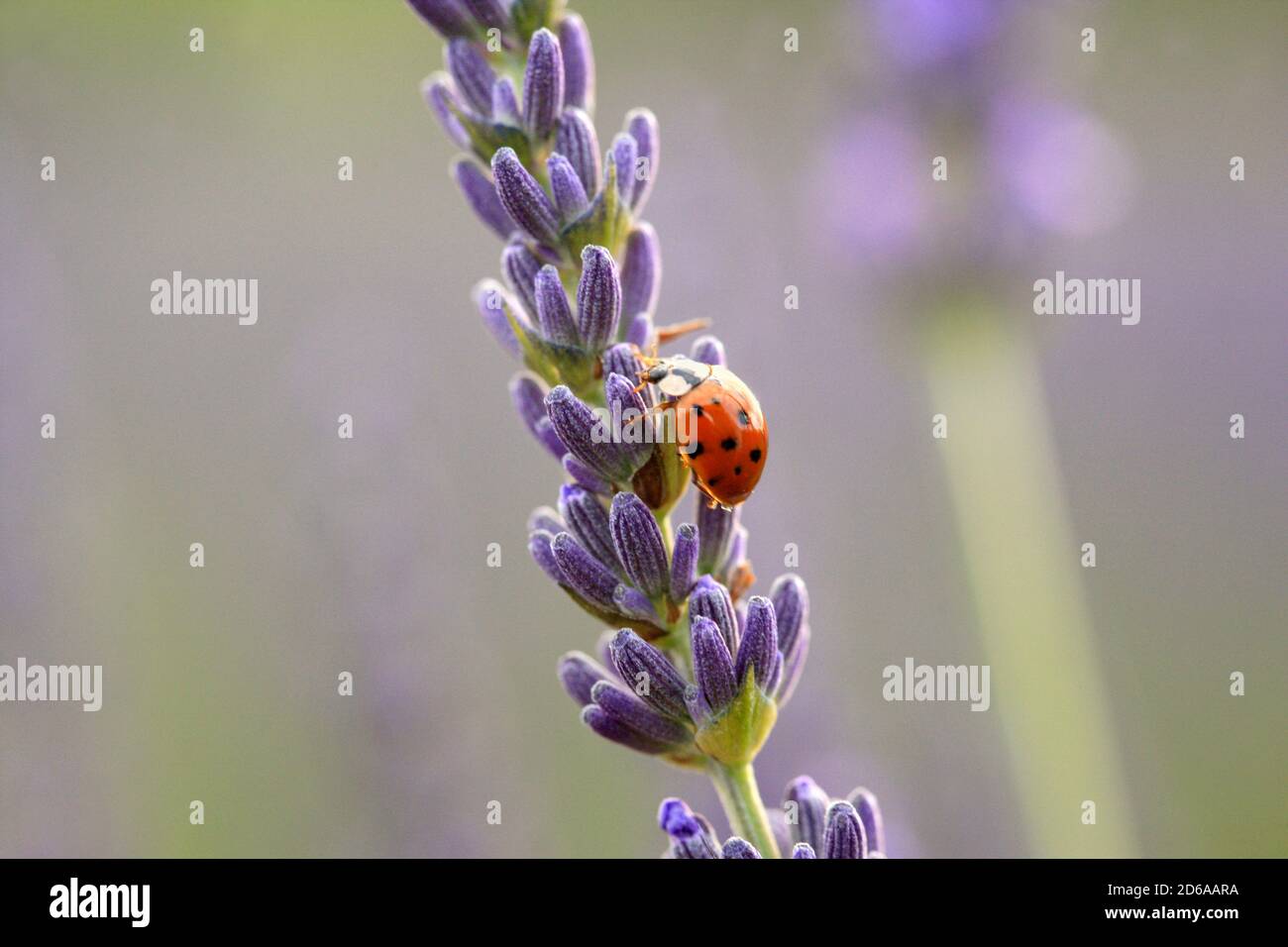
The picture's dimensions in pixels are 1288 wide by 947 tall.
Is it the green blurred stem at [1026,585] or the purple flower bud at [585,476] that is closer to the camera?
the purple flower bud at [585,476]

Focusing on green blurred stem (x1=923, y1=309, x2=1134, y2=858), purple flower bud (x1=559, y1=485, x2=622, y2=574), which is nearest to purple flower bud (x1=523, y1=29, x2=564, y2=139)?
purple flower bud (x1=559, y1=485, x2=622, y2=574)

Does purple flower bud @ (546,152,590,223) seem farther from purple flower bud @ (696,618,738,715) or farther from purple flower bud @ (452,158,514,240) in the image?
purple flower bud @ (696,618,738,715)

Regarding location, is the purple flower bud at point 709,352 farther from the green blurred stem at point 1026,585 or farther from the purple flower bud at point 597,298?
the green blurred stem at point 1026,585

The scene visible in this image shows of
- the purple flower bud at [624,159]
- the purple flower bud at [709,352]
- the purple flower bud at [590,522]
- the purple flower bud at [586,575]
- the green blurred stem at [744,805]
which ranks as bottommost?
the green blurred stem at [744,805]

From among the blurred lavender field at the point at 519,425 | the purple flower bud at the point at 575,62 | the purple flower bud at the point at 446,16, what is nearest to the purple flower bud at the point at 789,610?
the purple flower bud at the point at 575,62

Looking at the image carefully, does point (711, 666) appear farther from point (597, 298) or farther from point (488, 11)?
point (488, 11)
